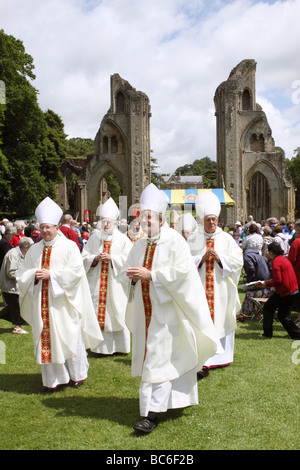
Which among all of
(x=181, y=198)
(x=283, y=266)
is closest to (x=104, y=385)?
(x=283, y=266)

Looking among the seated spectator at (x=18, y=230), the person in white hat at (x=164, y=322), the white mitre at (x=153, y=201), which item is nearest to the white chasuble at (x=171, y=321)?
the person in white hat at (x=164, y=322)

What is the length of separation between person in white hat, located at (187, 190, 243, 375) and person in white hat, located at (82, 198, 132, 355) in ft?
4.76

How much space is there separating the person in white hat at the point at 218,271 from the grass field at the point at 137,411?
60 cm

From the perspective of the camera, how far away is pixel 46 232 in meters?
5.96

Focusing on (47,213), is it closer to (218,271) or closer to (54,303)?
(54,303)

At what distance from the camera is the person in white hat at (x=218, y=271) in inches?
254

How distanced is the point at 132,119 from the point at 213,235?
32.4 m

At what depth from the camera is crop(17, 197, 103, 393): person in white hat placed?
5754mm

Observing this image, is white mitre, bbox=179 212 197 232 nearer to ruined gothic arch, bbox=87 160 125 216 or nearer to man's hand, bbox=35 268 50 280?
man's hand, bbox=35 268 50 280

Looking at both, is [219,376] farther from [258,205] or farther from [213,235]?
[258,205]

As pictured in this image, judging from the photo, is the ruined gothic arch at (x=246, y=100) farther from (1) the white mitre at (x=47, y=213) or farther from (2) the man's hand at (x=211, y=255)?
(1) the white mitre at (x=47, y=213)

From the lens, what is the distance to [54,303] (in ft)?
19.3

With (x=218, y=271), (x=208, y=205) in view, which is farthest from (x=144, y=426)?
(x=208, y=205)
